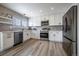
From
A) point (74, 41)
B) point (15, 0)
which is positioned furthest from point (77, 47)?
point (15, 0)

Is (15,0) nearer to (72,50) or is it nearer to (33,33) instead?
(72,50)

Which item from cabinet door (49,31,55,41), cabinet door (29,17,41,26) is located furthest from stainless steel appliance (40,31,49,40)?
cabinet door (29,17,41,26)

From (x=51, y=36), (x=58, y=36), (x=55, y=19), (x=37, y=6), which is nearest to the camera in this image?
(x=37, y=6)

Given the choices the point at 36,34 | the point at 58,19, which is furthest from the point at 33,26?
the point at 58,19

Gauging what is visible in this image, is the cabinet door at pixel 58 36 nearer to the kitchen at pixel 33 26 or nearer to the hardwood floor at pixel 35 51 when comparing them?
the kitchen at pixel 33 26

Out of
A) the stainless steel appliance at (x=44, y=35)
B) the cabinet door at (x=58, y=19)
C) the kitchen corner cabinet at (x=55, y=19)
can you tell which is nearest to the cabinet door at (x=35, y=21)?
the stainless steel appliance at (x=44, y=35)

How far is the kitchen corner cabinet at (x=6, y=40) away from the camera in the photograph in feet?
11.2

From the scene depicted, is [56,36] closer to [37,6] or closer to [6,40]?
[37,6]

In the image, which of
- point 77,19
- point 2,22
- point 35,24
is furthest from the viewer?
point 35,24

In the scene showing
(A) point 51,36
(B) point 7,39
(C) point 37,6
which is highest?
(C) point 37,6

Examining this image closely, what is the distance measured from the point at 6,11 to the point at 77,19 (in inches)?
140

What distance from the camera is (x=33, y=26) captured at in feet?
25.1

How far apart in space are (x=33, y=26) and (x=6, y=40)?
13.6 feet

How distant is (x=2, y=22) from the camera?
397 cm
